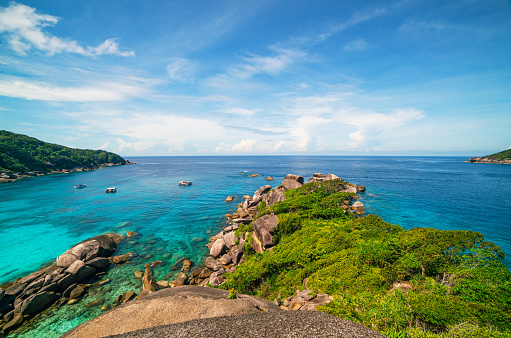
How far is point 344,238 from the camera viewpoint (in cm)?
A: 1625

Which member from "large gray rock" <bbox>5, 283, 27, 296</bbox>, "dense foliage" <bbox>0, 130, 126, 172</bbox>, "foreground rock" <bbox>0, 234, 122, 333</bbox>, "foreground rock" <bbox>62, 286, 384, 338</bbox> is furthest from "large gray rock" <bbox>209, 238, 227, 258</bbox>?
"dense foliage" <bbox>0, 130, 126, 172</bbox>

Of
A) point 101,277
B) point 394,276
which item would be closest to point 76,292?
point 101,277

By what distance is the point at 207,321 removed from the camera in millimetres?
7715

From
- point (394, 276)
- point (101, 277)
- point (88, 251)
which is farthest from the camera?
point (88, 251)

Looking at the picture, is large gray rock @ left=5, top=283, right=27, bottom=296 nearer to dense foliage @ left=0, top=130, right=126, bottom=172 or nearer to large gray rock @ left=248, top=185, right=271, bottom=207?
large gray rock @ left=248, top=185, right=271, bottom=207

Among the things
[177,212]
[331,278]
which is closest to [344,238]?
[331,278]

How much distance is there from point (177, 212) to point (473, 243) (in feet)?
140

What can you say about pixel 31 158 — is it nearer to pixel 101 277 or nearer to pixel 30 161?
pixel 30 161

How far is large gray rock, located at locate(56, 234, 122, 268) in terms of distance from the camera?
66.8ft

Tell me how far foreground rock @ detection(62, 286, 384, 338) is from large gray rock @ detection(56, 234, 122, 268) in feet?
56.3

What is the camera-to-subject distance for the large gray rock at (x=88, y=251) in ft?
66.8

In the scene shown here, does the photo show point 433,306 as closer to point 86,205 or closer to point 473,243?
point 473,243

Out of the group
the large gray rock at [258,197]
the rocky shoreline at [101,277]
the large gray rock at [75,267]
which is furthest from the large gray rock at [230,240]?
the large gray rock at [75,267]

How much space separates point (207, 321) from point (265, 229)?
1489 cm
